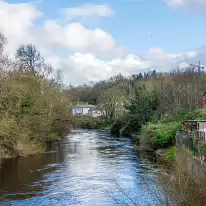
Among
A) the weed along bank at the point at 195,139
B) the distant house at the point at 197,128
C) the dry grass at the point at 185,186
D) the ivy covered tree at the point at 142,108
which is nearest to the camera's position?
the dry grass at the point at 185,186

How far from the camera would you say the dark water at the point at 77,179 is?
50.1ft

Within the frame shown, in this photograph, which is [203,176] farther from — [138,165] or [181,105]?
[181,105]

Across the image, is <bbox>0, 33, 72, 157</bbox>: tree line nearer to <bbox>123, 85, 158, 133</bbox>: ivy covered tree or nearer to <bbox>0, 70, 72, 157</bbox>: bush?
<bbox>0, 70, 72, 157</bbox>: bush

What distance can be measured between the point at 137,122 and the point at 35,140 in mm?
20501

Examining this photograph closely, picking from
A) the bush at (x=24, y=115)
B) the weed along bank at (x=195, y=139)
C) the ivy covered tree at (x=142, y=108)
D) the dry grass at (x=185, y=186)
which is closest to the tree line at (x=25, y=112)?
the bush at (x=24, y=115)

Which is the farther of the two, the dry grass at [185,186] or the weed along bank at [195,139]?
the weed along bank at [195,139]

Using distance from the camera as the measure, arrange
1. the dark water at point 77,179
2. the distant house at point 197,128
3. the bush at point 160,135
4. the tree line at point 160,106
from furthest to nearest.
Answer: the tree line at point 160,106 → the bush at point 160,135 → the distant house at point 197,128 → the dark water at point 77,179

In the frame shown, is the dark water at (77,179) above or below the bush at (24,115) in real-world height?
below

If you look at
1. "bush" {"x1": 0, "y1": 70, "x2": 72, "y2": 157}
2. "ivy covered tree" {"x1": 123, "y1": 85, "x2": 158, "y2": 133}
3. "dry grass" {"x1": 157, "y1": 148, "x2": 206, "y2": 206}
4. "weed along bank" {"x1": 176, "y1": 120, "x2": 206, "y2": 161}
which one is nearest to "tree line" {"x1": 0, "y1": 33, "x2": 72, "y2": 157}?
"bush" {"x1": 0, "y1": 70, "x2": 72, "y2": 157}

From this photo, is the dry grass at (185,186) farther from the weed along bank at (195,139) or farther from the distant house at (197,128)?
the distant house at (197,128)

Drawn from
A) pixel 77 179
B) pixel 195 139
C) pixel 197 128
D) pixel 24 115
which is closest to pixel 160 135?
pixel 197 128

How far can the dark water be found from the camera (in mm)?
15273

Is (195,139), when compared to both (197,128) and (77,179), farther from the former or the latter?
(197,128)

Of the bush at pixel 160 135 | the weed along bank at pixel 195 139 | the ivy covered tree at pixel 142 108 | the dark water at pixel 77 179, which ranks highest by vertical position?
the ivy covered tree at pixel 142 108
